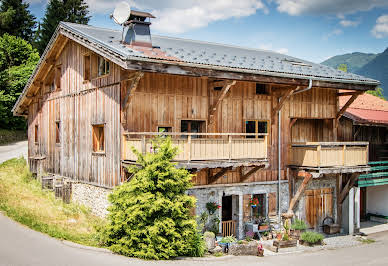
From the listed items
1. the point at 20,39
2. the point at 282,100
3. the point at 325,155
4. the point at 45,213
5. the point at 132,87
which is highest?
the point at 20,39

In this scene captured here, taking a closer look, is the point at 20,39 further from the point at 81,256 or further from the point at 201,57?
the point at 81,256

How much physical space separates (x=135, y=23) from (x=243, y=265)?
34.6 feet

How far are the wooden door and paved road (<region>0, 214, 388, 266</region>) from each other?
323 cm

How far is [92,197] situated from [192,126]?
214 inches

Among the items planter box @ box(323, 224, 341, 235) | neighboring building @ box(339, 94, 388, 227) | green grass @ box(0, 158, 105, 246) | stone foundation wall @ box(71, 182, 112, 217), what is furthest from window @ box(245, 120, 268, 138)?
green grass @ box(0, 158, 105, 246)

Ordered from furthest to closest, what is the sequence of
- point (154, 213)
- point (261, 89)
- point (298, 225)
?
1. point (261, 89)
2. point (298, 225)
3. point (154, 213)

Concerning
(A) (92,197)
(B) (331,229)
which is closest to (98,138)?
(A) (92,197)

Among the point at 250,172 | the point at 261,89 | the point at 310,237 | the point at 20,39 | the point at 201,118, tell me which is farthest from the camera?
the point at 20,39

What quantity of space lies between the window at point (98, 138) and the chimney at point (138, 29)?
3957 millimetres

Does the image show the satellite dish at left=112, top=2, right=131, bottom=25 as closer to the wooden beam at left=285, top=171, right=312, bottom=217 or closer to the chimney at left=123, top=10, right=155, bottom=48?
the chimney at left=123, top=10, right=155, bottom=48

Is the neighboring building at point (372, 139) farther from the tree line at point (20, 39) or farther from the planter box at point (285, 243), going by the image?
the tree line at point (20, 39)

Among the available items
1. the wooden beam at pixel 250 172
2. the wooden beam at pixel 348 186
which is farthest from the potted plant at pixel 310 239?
the wooden beam at pixel 348 186

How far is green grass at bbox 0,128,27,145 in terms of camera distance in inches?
1522

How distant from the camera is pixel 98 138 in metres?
18.9
